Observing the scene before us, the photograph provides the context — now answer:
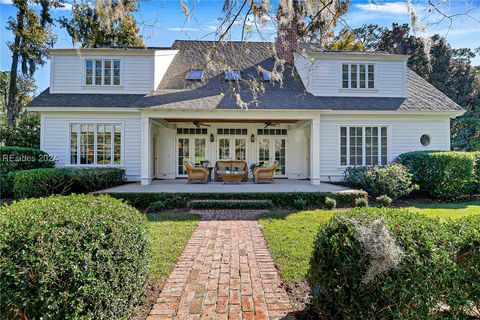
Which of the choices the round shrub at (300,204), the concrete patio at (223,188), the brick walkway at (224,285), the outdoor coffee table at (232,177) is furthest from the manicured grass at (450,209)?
the outdoor coffee table at (232,177)

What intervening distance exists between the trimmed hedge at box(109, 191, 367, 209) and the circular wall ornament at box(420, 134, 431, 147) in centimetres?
623

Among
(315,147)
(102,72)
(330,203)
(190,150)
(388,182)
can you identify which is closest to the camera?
(330,203)

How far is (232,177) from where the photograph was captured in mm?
13344

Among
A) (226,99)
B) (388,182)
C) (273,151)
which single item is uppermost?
(226,99)

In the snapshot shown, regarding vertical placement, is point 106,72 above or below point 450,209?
above

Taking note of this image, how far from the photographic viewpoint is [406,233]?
2434 mm

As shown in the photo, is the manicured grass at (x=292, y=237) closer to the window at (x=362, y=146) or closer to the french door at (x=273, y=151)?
the window at (x=362, y=146)

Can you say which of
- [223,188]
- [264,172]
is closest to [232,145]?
[264,172]

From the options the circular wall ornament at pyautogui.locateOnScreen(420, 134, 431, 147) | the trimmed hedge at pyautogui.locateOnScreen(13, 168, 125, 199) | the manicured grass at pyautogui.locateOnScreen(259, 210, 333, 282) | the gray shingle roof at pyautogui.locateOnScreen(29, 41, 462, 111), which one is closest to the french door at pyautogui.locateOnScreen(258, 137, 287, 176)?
the gray shingle roof at pyautogui.locateOnScreen(29, 41, 462, 111)

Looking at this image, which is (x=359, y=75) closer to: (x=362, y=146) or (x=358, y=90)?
(x=358, y=90)

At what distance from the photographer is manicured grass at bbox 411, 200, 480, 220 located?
8.52 meters

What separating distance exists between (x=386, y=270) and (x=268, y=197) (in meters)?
7.55

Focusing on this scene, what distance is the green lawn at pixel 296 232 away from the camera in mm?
4410

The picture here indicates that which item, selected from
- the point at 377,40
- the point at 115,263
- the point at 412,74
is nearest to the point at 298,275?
the point at 115,263
